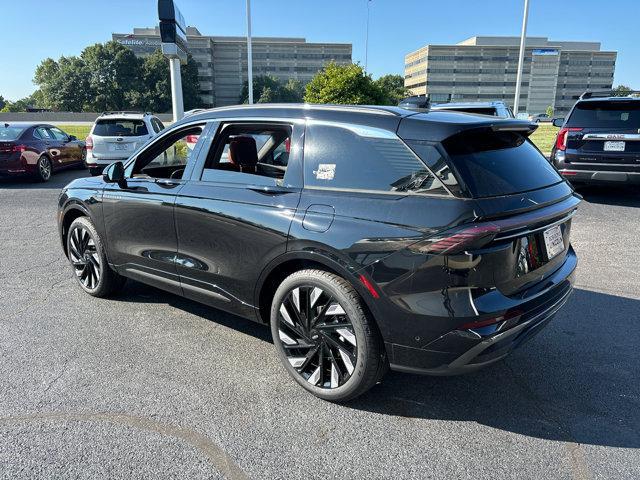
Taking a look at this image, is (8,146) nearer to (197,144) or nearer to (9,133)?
(9,133)

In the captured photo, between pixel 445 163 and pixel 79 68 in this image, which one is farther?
pixel 79 68

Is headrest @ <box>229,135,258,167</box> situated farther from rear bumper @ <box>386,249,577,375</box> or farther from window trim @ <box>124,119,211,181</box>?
rear bumper @ <box>386,249,577,375</box>

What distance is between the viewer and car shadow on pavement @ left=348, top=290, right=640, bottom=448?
2.66m

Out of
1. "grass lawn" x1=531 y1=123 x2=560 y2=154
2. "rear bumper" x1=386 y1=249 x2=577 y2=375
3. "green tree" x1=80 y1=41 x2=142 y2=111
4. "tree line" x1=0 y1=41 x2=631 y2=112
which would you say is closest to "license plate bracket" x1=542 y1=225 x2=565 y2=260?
"rear bumper" x1=386 y1=249 x2=577 y2=375

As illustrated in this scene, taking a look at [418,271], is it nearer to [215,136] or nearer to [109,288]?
[215,136]

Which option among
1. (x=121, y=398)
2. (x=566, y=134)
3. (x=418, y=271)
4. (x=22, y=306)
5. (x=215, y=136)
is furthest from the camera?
(x=566, y=134)

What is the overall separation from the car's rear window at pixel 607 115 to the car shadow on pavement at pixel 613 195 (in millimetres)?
1506

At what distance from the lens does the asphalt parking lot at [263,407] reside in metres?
2.36

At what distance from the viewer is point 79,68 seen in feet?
314

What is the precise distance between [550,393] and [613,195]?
8236 millimetres

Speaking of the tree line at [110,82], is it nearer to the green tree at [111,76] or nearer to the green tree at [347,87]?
the green tree at [111,76]

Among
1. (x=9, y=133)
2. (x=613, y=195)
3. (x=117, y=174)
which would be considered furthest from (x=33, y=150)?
(x=613, y=195)

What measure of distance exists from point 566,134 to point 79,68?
352 feet

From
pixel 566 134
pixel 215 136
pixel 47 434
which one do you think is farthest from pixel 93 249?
pixel 566 134
